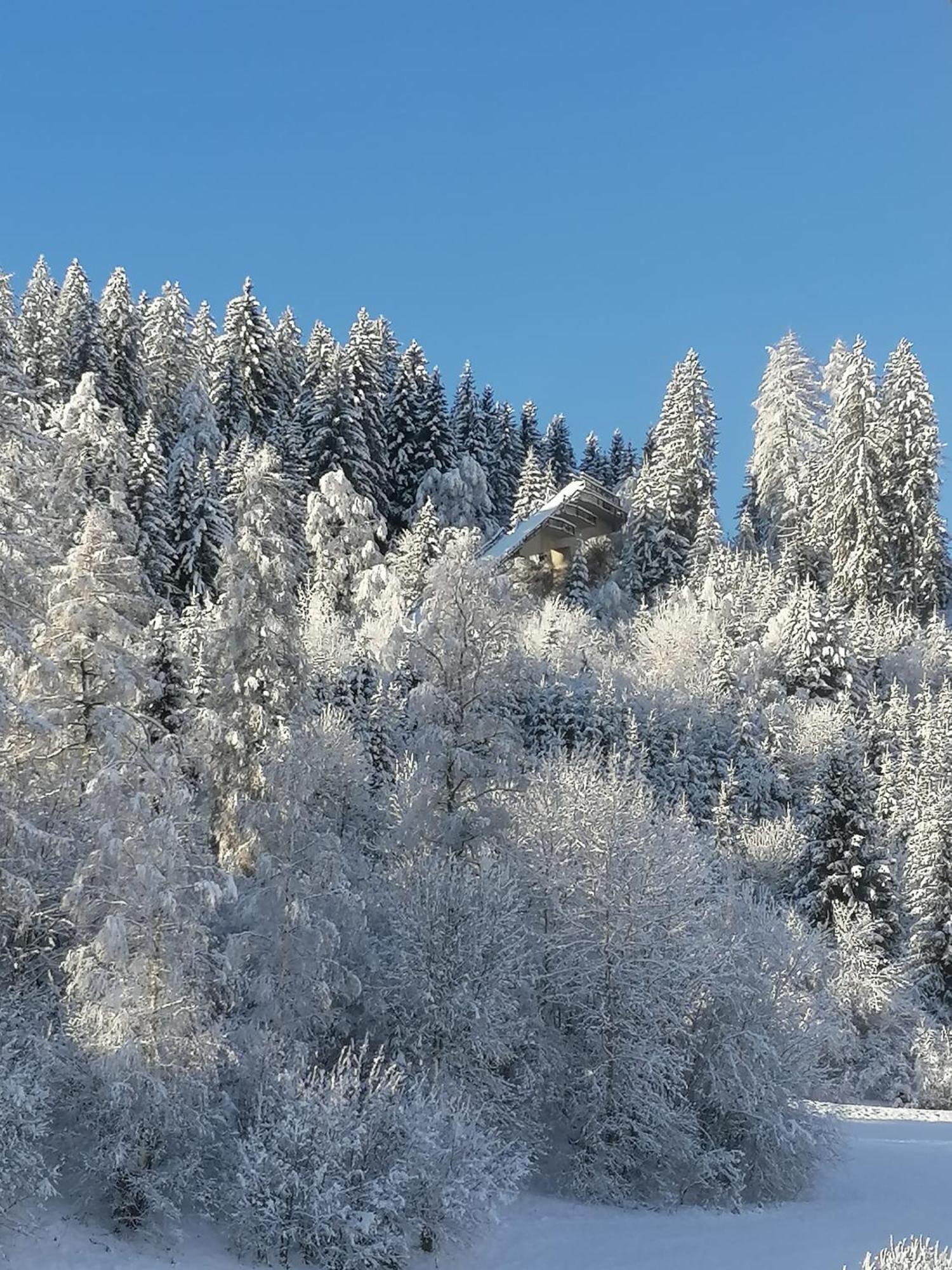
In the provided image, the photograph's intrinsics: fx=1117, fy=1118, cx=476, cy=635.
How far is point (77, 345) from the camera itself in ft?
185

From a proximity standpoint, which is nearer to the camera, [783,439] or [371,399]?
[371,399]

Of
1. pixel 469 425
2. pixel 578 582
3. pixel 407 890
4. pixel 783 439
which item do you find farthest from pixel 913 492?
pixel 407 890

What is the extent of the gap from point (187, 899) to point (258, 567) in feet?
29.3

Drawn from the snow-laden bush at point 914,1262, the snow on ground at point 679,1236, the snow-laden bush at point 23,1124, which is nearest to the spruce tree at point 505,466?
the snow on ground at point 679,1236

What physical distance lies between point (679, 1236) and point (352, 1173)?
6.35 metres

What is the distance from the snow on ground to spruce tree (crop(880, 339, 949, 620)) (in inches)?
1297

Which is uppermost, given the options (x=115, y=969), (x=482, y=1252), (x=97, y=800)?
(x=97, y=800)

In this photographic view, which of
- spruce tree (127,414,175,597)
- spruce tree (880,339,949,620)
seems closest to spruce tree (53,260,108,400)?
spruce tree (127,414,175,597)

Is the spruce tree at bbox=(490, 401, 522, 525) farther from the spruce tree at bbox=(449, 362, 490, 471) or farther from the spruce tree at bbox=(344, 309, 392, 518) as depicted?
the spruce tree at bbox=(344, 309, 392, 518)

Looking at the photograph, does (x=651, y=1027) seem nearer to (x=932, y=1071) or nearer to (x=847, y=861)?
(x=932, y=1071)

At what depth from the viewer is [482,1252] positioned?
1697cm

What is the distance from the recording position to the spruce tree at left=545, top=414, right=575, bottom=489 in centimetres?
7662

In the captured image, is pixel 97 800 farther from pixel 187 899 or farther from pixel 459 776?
pixel 459 776

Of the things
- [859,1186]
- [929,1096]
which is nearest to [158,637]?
[859,1186]
